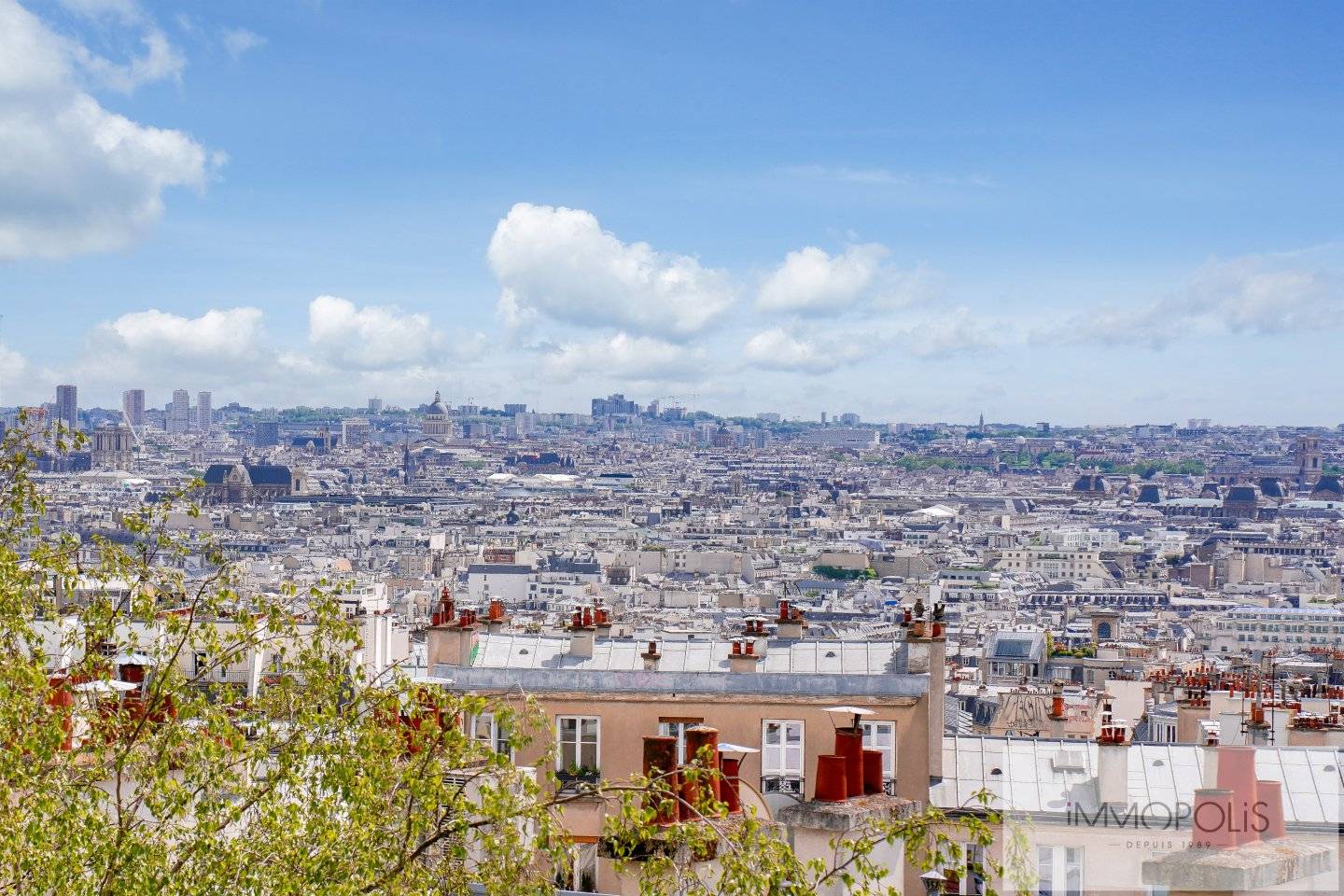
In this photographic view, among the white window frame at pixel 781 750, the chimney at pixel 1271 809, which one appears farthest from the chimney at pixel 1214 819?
the white window frame at pixel 781 750

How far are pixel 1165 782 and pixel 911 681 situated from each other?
1.87 meters

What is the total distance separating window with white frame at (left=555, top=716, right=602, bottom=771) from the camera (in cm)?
1074

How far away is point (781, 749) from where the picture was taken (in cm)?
1105

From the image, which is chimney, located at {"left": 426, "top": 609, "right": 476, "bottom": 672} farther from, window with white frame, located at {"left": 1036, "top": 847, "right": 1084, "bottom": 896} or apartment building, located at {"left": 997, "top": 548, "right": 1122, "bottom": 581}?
apartment building, located at {"left": 997, "top": 548, "right": 1122, "bottom": 581}

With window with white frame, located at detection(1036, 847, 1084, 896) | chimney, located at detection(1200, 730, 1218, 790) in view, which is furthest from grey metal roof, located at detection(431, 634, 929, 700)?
chimney, located at detection(1200, 730, 1218, 790)

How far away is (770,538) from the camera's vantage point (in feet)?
517

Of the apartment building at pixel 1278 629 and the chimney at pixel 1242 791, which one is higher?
the chimney at pixel 1242 791

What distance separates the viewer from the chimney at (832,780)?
25.3 feet

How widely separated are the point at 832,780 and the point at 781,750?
3.34 meters

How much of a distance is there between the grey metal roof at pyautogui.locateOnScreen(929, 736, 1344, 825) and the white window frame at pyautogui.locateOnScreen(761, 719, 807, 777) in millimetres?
912

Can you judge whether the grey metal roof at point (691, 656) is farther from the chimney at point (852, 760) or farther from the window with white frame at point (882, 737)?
the chimney at point (852, 760)

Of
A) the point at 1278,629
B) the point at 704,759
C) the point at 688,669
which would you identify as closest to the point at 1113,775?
the point at 688,669

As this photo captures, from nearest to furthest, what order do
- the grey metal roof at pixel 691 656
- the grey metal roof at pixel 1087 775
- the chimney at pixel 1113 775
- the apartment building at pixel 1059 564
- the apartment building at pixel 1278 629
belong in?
1. the grey metal roof at pixel 1087 775
2. the chimney at pixel 1113 775
3. the grey metal roof at pixel 691 656
4. the apartment building at pixel 1278 629
5. the apartment building at pixel 1059 564

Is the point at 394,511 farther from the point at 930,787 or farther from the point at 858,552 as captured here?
the point at 930,787
